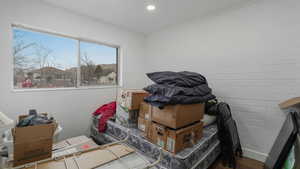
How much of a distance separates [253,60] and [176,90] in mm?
1633

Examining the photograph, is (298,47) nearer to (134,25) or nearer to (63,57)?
(134,25)

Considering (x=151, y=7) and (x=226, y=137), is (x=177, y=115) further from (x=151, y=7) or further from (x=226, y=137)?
(x=151, y=7)

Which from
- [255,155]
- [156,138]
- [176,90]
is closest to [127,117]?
[156,138]

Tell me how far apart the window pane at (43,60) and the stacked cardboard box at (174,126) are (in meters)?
1.90

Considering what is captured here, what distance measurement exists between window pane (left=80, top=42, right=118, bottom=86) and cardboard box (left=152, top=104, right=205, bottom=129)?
189cm

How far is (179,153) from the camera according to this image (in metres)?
1.44

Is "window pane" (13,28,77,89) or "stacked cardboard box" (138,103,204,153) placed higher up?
"window pane" (13,28,77,89)

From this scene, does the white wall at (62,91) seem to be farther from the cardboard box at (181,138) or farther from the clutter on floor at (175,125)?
the cardboard box at (181,138)

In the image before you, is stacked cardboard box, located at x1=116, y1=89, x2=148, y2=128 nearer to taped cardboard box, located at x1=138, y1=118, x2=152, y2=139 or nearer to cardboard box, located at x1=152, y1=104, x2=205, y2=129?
taped cardboard box, located at x1=138, y1=118, x2=152, y2=139

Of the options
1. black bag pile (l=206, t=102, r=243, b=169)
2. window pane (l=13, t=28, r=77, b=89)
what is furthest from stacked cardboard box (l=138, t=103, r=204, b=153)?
window pane (l=13, t=28, r=77, b=89)

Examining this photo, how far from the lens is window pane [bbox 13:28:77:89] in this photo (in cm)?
213

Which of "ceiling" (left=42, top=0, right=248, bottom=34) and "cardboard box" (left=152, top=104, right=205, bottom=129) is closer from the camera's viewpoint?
"cardboard box" (left=152, top=104, right=205, bottom=129)

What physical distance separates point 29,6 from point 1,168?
2231 mm

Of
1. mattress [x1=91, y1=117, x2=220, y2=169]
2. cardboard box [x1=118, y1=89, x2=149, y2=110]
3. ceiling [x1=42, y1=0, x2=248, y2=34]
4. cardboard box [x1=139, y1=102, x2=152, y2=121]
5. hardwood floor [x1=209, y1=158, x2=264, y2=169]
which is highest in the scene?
ceiling [x1=42, y1=0, x2=248, y2=34]
